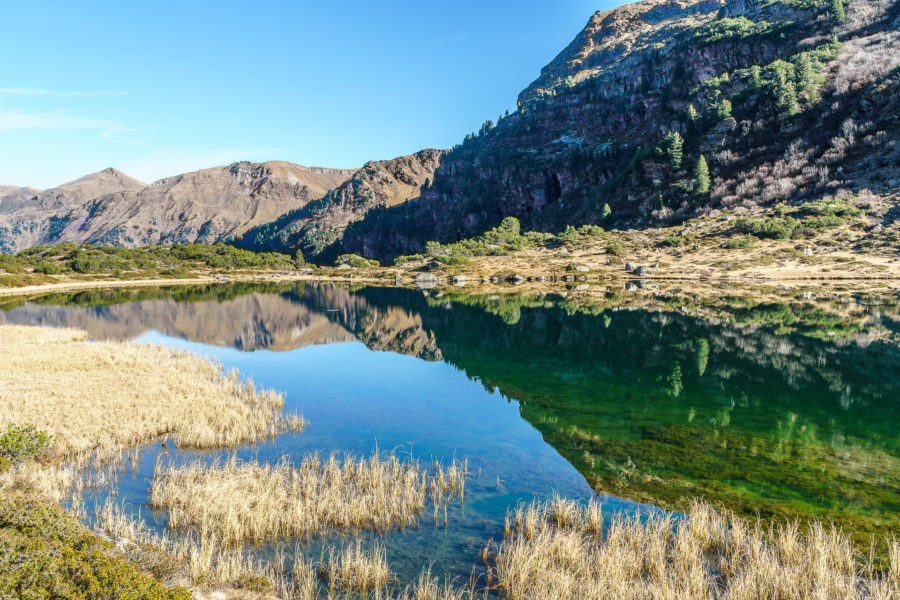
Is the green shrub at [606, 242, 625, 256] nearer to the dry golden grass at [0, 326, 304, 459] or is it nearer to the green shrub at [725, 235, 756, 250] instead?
the green shrub at [725, 235, 756, 250]

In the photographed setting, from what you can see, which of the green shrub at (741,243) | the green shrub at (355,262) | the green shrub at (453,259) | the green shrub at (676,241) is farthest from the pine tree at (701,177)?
the green shrub at (355,262)

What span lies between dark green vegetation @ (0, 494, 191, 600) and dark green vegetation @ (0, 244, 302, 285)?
110908 mm

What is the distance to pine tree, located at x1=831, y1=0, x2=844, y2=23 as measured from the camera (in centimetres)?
12525

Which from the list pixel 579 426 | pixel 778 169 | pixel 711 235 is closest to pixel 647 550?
pixel 579 426

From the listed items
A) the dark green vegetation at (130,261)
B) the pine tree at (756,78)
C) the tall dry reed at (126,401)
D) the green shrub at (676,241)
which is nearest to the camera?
the tall dry reed at (126,401)

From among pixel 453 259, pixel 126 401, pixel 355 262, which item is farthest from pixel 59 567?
pixel 355 262

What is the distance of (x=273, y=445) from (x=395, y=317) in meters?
42.0

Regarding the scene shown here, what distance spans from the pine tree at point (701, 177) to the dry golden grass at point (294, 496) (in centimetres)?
11552

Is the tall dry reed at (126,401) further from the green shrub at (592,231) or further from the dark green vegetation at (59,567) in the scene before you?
the green shrub at (592,231)

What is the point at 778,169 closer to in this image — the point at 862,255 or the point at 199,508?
the point at 862,255

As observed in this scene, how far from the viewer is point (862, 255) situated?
242 feet

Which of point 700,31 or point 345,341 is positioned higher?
point 700,31

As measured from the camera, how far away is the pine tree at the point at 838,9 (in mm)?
125250

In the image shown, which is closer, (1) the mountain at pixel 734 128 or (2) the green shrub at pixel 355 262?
(1) the mountain at pixel 734 128
